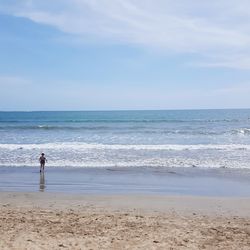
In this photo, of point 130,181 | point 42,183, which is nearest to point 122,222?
point 130,181

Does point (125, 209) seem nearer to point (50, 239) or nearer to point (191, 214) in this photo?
point (191, 214)

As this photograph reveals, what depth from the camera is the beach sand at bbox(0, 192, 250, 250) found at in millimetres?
8008

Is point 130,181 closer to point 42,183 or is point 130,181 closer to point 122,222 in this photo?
point 42,183

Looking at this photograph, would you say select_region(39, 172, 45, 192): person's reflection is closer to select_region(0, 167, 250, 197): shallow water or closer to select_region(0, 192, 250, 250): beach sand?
select_region(0, 167, 250, 197): shallow water

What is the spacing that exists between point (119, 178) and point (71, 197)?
4.42m

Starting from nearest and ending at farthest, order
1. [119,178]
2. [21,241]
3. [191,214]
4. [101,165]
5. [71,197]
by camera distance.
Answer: [21,241]
[191,214]
[71,197]
[119,178]
[101,165]

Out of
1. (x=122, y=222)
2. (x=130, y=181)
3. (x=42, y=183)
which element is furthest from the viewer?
(x=130, y=181)

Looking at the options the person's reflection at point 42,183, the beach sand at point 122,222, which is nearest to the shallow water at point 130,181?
the person's reflection at point 42,183

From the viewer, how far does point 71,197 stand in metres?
13.1

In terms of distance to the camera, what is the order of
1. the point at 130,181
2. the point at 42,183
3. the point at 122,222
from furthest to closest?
the point at 130,181
the point at 42,183
the point at 122,222

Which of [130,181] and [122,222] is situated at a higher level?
[122,222]

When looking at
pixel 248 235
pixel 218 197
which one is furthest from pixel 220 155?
pixel 248 235

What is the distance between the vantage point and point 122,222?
9594mm

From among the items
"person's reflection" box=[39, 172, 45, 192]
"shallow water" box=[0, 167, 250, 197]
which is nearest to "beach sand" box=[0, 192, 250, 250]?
"person's reflection" box=[39, 172, 45, 192]
